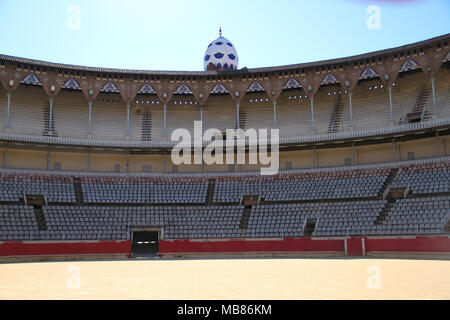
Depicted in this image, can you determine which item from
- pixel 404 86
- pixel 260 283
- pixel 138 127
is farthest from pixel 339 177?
pixel 260 283

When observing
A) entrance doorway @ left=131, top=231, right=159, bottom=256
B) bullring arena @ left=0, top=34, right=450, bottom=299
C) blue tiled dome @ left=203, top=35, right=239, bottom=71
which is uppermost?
blue tiled dome @ left=203, top=35, right=239, bottom=71

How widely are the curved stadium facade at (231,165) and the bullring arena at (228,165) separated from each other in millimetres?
120

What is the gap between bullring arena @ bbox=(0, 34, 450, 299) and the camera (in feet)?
111

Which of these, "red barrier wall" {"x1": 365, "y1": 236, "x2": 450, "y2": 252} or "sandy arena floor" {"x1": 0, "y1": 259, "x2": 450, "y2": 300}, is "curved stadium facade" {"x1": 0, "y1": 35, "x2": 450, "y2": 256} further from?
"sandy arena floor" {"x1": 0, "y1": 259, "x2": 450, "y2": 300}

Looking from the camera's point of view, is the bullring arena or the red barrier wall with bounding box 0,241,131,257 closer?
the red barrier wall with bounding box 0,241,131,257

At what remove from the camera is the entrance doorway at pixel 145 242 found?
39.9 meters

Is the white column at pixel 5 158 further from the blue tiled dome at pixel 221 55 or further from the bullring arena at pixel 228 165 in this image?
the blue tiled dome at pixel 221 55

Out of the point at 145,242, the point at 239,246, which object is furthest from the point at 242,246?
the point at 145,242

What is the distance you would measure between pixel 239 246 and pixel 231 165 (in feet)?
41.6

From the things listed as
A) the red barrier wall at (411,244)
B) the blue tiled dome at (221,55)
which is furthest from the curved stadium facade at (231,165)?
the blue tiled dome at (221,55)

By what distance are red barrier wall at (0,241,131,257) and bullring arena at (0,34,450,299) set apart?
77 millimetres

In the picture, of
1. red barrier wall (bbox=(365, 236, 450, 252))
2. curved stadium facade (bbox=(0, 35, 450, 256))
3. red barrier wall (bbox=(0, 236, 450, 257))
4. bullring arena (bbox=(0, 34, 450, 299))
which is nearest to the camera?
red barrier wall (bbox=(365, 236, 450, 252))

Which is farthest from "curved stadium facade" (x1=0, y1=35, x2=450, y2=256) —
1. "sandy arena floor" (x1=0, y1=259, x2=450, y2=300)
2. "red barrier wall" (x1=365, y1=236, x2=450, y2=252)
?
"sandy arena floor" (x1=0, y1=259, x2=450, y2=300)
